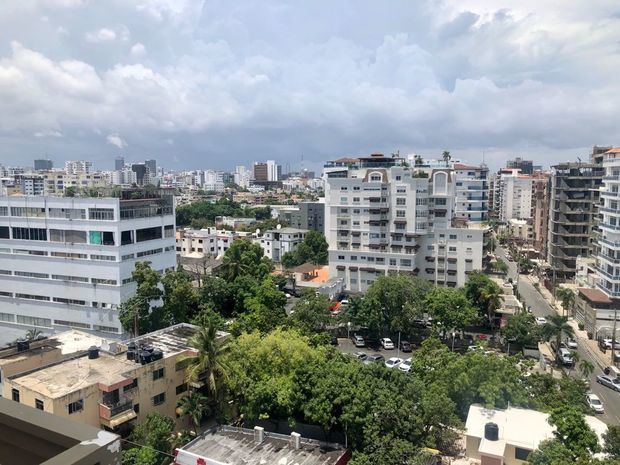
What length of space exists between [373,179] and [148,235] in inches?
945

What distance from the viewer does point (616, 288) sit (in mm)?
39750

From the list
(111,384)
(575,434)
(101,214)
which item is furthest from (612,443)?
(101,214)

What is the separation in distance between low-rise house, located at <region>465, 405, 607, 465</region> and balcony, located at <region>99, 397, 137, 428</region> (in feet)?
47.1

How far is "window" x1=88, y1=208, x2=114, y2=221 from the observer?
35062 mm

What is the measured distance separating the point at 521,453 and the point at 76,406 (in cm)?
1769

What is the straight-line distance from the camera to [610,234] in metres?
40.8

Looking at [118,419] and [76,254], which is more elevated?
[76,254]

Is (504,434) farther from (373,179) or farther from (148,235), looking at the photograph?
(373,179)

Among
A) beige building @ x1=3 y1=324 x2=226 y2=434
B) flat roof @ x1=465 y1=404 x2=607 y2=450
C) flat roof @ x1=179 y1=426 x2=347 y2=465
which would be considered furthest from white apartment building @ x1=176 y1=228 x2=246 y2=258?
flat roof @ x1=465 y1=404 x2=607 y2=450

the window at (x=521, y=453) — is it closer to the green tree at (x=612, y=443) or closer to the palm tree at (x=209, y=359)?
the green tree at (x=612, y=443)

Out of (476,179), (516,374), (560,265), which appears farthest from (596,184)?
(516,374)

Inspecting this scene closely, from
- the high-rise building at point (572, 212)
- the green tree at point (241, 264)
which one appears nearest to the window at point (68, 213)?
the green tree at point (241, 264)

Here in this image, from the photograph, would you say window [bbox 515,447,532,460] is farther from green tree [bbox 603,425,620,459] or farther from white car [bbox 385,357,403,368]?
white car [bbox 385,357,403,368]

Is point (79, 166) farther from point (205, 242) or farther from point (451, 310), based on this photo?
point (451, 310)
